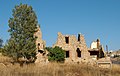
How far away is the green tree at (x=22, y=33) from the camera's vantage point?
26.7 metres

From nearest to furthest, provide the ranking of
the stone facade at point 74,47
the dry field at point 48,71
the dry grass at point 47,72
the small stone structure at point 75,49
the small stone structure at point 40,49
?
the dry grass at point 47,72 < the dry field at point 48,71 < the small stone structure at point 40,49 < the small stone structure at point 75,49 < the stone facade at point 74,47

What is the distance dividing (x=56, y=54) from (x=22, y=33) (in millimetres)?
10831

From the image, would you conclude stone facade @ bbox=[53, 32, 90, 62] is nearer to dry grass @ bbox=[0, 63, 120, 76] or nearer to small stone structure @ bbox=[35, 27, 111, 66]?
small stone structure @ bbox=[35, 27, 111, 66]

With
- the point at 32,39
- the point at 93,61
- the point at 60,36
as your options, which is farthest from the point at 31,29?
the point at 93,61

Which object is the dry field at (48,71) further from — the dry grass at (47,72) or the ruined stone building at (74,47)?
the ruined stone building at (74,47)

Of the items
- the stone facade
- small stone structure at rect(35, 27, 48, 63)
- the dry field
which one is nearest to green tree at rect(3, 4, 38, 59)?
small stone structure at rect(35, 27, 48, 63)

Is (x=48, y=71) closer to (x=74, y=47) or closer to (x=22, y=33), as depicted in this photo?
(x=22, y=33)

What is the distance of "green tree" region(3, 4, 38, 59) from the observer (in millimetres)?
26734

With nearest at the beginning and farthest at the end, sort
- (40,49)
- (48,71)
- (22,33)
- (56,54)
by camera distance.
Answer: (48,71), (22,33), (40,49), (56,54)

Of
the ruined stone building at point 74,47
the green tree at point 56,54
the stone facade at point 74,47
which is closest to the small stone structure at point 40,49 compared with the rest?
the green tree at point 56,54

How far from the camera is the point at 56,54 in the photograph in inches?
1470

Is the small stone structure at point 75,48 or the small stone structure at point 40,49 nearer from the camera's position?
the small stone structure at point 40,49

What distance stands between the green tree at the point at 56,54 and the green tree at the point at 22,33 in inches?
347

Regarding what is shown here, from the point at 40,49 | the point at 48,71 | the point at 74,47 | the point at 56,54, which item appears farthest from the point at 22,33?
the point at 74,47
